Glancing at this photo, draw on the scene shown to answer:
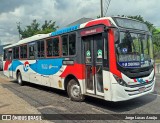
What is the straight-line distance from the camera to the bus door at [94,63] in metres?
7.91

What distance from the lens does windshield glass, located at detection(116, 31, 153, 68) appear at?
746 centimetres

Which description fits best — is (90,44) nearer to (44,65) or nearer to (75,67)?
(75,67)

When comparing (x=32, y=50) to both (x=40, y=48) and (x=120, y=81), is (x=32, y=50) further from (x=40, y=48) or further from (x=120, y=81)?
(x=120, y=81)

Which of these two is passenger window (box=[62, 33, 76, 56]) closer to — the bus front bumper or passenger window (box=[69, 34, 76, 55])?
passenger window (box=[69, 34, 76, 55])

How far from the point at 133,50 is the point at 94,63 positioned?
1.35m

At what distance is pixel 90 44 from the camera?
837cm

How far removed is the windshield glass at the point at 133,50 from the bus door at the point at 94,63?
69 centimetres

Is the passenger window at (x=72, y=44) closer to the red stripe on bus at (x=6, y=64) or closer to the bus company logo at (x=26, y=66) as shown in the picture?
the bus company logo at (x=26, y=66)

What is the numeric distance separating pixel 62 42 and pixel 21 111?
3.38 m

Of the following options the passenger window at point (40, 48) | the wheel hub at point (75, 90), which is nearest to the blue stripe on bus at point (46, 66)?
the passenger window at point (40, 48)

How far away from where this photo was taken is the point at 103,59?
764cm

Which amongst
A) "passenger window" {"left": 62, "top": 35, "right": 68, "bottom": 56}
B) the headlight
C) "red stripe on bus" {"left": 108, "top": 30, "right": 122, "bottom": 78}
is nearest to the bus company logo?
"passenger window" {"left": 62, "top": 35, "right": 68, "bottom": 56}

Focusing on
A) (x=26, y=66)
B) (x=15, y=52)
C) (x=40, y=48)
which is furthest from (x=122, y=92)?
(x=15, y=52)

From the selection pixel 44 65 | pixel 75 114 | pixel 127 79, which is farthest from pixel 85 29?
pixel 44 65
